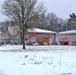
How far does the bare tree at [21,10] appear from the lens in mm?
43406

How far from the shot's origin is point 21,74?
12.2 m

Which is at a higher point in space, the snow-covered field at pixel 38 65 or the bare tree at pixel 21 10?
the bare tree at pixel 21 10

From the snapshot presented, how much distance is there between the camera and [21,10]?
4356 centimetres

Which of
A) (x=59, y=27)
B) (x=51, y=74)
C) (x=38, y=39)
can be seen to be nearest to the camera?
(x=51, y=74)

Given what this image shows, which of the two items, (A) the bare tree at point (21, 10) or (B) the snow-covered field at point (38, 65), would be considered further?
(A) the bare tree at point (21, 10)

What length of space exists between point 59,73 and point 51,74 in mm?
412

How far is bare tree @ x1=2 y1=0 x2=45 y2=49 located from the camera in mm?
43406

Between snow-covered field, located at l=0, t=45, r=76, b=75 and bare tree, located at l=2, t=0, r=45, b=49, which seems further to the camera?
bare tree, located at l=2, t=0, r=45, b=49

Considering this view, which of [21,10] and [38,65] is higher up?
[21,10]

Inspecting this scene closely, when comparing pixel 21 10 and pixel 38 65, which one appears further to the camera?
pixel 21 10

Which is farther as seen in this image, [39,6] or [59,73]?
[39,6]

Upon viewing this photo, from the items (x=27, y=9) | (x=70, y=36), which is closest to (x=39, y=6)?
(x=27, y=9)

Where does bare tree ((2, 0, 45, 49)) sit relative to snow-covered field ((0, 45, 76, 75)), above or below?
above

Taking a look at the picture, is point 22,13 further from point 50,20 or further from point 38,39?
point 50,20
